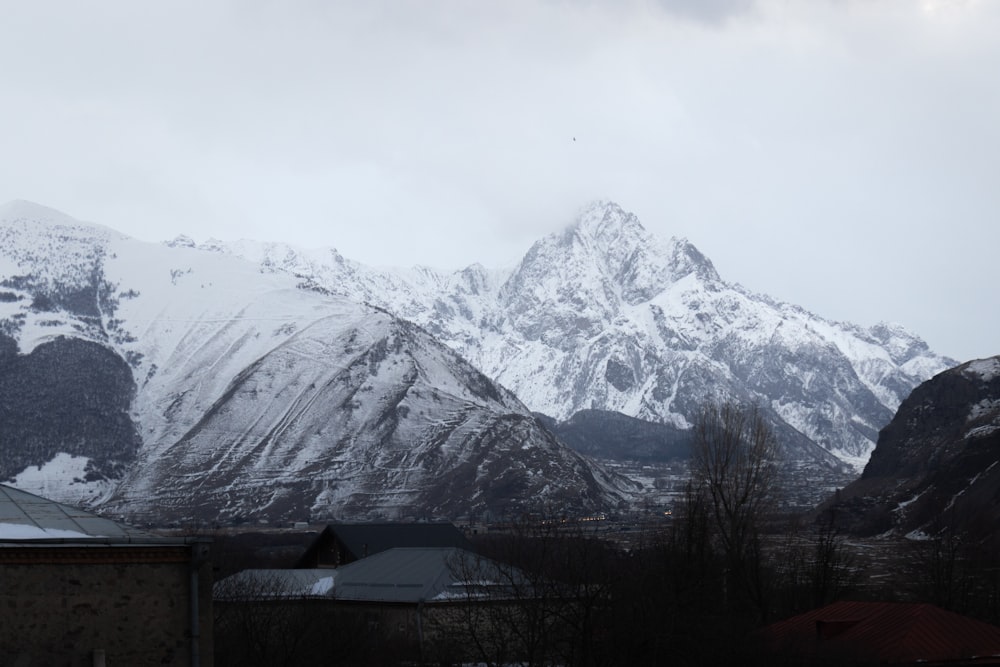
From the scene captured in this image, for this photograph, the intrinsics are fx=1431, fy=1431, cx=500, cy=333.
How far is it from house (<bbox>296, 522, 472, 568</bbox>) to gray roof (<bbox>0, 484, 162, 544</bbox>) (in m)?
54.1

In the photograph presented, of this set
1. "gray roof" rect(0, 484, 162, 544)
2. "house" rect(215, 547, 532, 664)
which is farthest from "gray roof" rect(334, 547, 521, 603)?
"gray roof" rect(0, 484, 162, 544)

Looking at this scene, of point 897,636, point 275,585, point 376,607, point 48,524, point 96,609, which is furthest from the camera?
point 275,585

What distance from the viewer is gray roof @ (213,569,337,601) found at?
62.2 meters

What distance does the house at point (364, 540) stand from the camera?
8656 centimetres

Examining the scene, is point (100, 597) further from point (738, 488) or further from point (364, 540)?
point (364, 540)

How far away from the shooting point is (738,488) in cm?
8056

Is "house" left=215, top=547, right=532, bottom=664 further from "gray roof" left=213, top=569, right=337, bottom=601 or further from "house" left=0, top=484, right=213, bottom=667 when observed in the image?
"house" left=0, top=484, right=213, bottom=667

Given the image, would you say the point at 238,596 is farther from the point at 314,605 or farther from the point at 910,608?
the point at 910,608

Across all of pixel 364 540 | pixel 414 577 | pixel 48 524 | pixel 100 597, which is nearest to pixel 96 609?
pixel 100 597

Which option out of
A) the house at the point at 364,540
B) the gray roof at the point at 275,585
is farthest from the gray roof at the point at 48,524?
the house at the point at 364,540

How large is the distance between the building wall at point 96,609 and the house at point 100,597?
19 mm

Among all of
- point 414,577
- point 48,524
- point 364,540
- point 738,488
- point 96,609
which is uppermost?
point 738,488

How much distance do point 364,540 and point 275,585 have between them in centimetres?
2243

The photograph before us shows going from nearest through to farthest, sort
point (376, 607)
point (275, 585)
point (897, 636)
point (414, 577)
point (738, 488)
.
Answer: point (897, 636) < point (376, 607) < point (414, 577) < point (275, 585) < point (738, 488)
